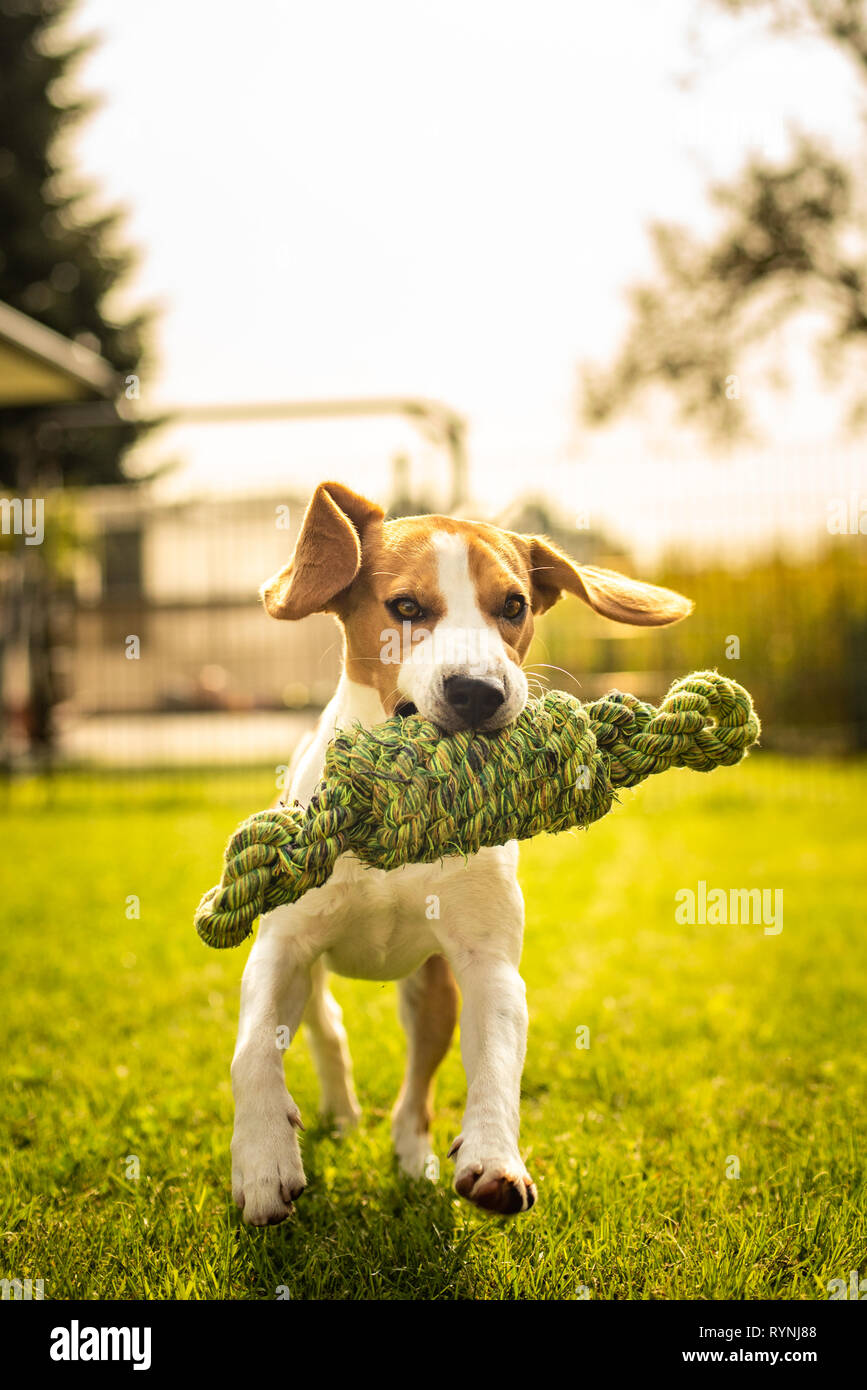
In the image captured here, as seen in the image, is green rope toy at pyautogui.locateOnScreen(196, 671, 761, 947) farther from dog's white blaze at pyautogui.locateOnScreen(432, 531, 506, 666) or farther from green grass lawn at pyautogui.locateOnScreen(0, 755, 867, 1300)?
green grass lawn at pyautogui.locateOnScreen(0, 755, 867, 1300)

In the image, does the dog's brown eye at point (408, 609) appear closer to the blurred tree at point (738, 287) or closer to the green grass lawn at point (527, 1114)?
the green grass lawn at point (527, 1114)

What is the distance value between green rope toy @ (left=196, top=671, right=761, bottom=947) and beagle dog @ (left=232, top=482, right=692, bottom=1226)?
0.32 feet

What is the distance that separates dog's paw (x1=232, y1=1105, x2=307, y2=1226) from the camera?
2418 millimetres

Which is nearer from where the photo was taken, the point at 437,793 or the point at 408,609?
the point at 437,793

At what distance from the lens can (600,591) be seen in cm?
329

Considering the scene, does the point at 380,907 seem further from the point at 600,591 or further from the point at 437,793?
the point at 600,591

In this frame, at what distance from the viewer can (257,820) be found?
2572 millimetres

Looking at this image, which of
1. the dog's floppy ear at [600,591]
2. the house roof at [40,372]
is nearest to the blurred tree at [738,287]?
the house roof at [40,372]

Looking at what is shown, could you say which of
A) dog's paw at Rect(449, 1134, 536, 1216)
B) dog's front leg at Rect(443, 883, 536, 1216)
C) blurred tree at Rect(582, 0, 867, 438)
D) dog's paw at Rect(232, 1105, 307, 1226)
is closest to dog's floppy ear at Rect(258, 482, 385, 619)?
dog's front leg at Rect(443, 883, 536, 1216)

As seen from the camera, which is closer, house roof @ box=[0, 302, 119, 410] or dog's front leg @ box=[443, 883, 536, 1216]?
dog's front leg @ box=[443, 883, 536, 1216]

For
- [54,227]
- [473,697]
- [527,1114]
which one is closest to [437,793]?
[473,697]

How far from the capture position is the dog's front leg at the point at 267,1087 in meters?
2.44

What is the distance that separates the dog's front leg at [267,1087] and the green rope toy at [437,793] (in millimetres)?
261

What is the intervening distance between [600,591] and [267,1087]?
1569 mm
